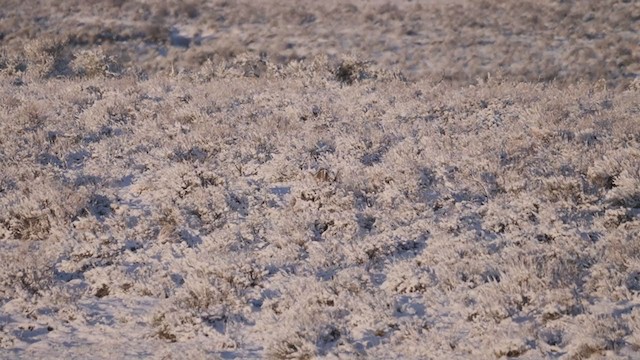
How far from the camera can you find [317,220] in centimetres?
786

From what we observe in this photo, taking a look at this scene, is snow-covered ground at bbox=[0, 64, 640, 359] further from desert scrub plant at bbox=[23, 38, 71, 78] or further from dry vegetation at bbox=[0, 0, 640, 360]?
desert scrub plant at bbox=[23, 38, 71, 78]

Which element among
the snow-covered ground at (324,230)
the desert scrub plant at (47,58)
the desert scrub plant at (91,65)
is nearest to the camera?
the snow-covered ground at (324,230)

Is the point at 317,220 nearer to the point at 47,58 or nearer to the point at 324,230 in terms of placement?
the point at 324,230

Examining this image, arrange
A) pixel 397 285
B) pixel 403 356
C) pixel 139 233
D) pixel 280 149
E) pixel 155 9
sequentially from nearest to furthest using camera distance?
pixel 403 356 < pixel 397 285 < pixel 139 233 < pixel 280 149 < pixel 155 9

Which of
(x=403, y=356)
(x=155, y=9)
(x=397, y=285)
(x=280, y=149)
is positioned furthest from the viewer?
(x=155, y=9)

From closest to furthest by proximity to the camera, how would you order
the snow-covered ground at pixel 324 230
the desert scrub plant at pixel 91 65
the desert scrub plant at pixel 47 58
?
the snow-covered ground at pixel 324 230
the desert scrub plant at pixel 91 65
the desert scrub plant at pixel 47 58

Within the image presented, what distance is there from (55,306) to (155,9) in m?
29.2

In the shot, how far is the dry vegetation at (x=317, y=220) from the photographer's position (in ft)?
19.2

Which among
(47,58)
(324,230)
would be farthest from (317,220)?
(47,58)

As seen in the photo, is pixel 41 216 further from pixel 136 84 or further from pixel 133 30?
pixel 133 30

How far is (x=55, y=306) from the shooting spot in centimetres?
658

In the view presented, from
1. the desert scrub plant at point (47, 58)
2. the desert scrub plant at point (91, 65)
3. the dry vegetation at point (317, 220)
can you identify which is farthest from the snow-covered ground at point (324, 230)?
the desert scrub plant at point (47, 58)

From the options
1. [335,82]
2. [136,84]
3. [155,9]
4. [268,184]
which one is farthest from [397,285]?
[155,9]

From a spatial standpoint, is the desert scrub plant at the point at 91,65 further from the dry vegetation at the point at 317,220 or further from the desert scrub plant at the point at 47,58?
the dry vegetation at the point at 317,220
